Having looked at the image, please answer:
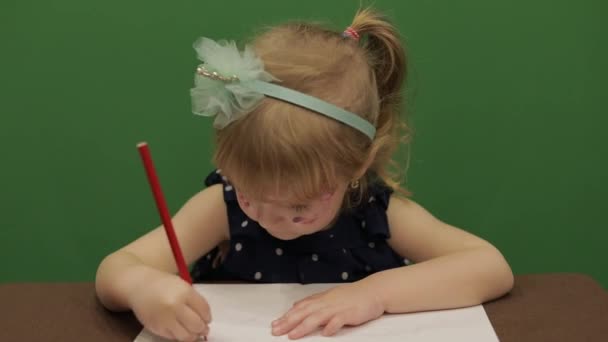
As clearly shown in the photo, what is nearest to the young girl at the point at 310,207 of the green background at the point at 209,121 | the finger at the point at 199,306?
the finger at the point at 199,306

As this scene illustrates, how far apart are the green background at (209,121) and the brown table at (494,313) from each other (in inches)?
14.6

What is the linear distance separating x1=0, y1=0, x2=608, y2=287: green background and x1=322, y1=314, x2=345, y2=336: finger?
438mm

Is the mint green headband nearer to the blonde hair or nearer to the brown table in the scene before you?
the blonde hair

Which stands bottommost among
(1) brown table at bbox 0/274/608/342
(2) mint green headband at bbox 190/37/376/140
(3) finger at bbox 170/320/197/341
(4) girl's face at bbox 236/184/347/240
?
(1) brown table at bbox 0/274/608/342

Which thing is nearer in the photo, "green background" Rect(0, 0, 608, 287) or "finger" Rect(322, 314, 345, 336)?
"finger" Rect(322, 314, 345, 336)

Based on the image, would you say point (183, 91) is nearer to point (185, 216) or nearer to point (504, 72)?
point (185, 216)

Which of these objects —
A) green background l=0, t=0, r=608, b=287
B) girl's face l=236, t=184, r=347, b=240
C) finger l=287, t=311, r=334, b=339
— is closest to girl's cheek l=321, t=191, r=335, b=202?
girl's face l=236, t=184, r=347, b=240

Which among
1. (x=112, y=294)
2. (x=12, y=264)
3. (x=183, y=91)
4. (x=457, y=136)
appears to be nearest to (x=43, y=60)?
(x=183, y=91)

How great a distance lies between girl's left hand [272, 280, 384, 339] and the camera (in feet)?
2.09

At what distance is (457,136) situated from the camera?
1.09 meters

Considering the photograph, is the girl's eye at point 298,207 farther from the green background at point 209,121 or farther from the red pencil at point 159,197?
the green background at point 209,121

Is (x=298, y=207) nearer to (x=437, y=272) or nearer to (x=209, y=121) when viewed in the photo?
(x=437, y=272)

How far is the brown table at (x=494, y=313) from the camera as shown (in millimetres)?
644

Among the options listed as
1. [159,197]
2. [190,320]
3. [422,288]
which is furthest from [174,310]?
[422,288]
